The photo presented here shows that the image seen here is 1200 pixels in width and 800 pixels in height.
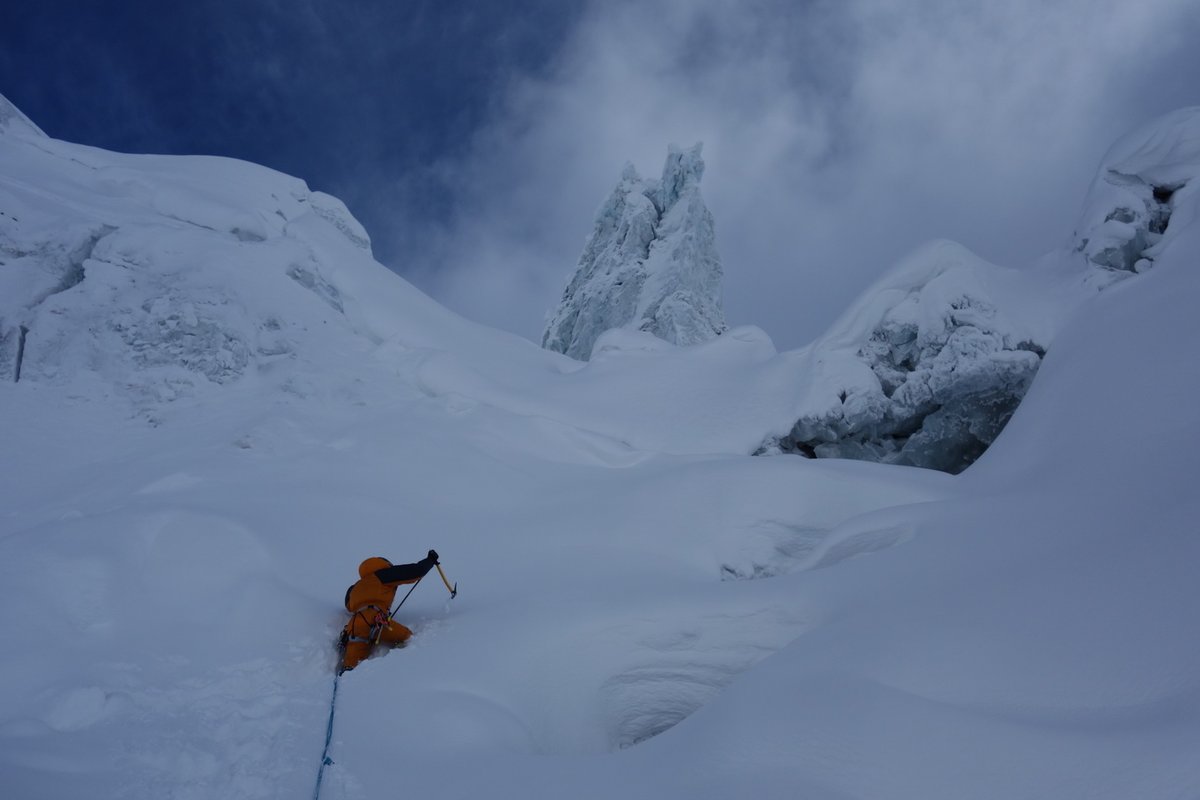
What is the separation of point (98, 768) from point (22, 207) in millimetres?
15560

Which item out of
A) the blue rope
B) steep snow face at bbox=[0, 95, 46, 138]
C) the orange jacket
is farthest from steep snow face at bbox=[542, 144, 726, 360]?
the blue rope

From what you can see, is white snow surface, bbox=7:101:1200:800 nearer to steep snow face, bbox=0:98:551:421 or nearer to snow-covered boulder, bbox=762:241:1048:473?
steep snow face, bbox=0:98:551:421

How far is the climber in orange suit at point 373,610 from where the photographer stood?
694 cm

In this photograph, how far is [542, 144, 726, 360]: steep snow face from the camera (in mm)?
45688

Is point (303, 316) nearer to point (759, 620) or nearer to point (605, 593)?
point (605, 593)

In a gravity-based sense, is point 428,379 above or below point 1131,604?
above

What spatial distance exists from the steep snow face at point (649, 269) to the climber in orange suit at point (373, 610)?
120ft

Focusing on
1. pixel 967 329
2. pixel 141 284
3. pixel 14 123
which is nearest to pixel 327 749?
pixel 141 284

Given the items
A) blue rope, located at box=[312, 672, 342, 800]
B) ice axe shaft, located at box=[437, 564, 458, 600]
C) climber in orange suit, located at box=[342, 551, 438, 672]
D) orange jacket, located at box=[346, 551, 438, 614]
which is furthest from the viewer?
ice axe shaft, located at box=[437, 564, 458, 600]

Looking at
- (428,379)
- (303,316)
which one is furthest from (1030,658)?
(303,316)

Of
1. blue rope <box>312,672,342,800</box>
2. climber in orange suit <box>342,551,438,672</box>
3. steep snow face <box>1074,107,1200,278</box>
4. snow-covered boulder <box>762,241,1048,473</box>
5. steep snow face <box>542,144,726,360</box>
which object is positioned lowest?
blue rope <box>312,672,342,800</box>

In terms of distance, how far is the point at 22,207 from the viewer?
14.6m

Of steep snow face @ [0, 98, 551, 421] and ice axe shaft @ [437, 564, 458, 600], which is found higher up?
steep snow face @ [0, 98, 551, 421]

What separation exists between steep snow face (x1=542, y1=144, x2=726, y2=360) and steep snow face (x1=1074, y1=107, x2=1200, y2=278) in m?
28.0
